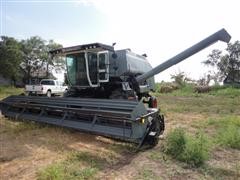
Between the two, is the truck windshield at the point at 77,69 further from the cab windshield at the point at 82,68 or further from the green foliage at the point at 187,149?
the green foliage at the point at 187,149

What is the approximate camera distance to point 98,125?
6.13m

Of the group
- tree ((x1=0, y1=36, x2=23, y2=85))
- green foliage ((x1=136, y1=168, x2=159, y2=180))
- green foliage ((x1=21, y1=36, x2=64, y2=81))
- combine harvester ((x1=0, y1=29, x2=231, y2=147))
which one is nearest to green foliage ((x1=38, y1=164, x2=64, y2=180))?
green foliage ((x1=136, y1=168, x2=159, y2=180))

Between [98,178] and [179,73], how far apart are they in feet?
110

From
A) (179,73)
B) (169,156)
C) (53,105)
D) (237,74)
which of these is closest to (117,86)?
(53,105)

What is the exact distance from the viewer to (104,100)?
20.9 feet

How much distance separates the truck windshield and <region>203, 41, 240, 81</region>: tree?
3289 centimetres

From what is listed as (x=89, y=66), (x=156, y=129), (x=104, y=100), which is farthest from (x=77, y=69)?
(x=156, y=129)

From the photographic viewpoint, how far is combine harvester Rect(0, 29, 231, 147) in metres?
5.79

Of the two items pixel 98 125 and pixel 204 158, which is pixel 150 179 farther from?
pixel 98 125

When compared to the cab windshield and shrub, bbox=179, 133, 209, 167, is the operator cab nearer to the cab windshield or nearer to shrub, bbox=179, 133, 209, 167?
the cab windshield

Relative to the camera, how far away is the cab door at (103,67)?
9367 millimetres

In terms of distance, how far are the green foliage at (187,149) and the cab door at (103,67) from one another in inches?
165

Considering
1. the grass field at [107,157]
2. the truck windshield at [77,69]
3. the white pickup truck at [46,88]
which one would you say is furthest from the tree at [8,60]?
the grass field at [107,157]

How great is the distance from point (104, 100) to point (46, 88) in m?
19.1
